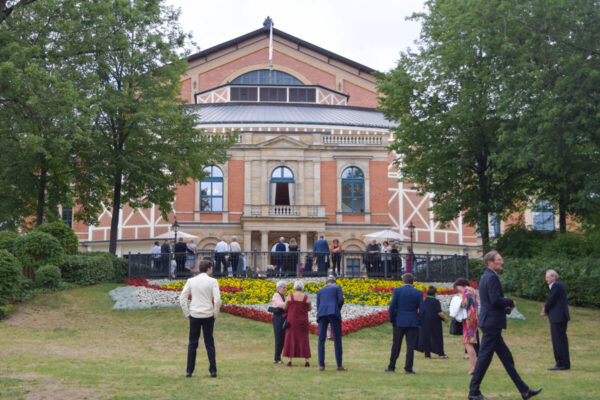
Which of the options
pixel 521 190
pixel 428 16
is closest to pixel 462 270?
pixel 521 190

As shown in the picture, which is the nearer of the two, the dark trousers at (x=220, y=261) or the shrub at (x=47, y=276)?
the shrub at (x=47, y=276)

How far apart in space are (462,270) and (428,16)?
38.7 ft

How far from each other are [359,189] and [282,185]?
195 inches

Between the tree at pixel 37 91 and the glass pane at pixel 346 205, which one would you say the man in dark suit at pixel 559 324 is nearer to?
the tree at pixel 37 91

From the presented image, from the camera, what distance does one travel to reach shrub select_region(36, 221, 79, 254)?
2428cm

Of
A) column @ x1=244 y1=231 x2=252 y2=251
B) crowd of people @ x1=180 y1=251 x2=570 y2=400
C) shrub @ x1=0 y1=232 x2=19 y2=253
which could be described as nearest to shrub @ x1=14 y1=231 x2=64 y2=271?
shrub @ x1=0 y1=232 x2=19 y2=253

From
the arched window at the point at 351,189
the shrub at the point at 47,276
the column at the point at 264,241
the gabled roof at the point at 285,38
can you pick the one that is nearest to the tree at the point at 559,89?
the shrub at the point at 47,276

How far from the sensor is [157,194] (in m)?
28.5

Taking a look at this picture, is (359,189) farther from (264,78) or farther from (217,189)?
(264,78)

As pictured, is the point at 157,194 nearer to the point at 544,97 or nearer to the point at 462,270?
the point at 462,270

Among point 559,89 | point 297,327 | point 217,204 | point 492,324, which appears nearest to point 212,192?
point 217,204

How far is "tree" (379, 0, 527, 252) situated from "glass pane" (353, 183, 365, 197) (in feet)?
36.9

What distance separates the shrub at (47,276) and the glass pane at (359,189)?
24.2 meters

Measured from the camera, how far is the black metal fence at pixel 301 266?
27266mm
